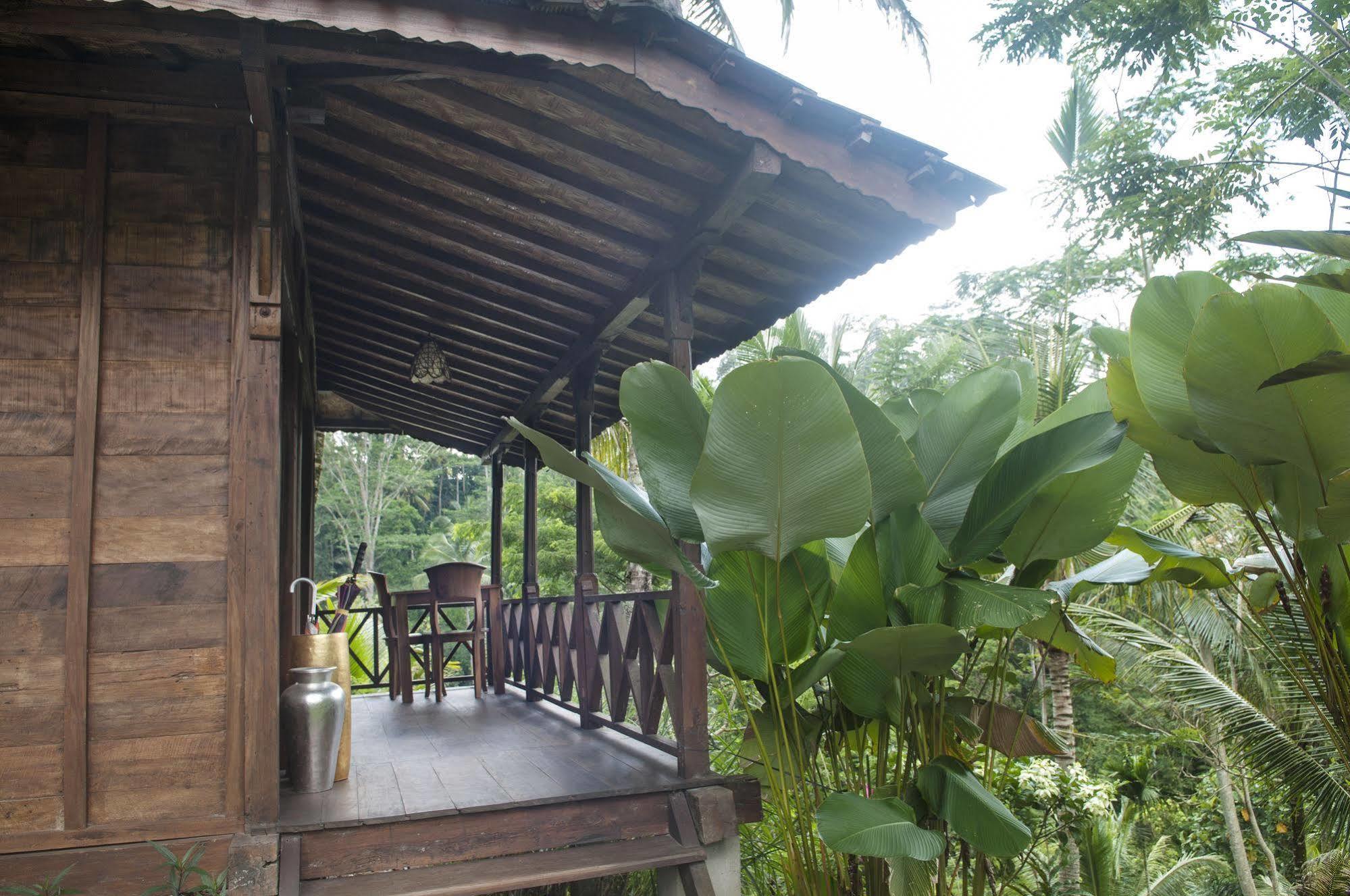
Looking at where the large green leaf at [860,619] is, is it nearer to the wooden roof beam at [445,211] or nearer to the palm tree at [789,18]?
the wooden roof beam at [445,211]

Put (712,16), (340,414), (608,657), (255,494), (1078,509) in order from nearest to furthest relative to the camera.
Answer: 1. (1078,509)
2. (255,494)
3. (608,657)
4. (340,414)
5. (712,16)

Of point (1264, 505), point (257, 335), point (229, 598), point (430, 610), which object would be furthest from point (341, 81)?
point (430, 610)

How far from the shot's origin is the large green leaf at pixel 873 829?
6.91ft

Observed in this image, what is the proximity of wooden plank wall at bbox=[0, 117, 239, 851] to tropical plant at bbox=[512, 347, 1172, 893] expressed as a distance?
1.27 meters

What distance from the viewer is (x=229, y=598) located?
278 cm

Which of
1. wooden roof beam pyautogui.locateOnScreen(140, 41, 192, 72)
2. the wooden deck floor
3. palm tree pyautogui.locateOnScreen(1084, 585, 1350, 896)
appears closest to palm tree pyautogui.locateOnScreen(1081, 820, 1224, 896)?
palm tree pyautogui.locateOnScreen(1084, 585, 1350, 896)

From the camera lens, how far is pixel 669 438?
8.32 feet

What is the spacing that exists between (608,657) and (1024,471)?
2.94m

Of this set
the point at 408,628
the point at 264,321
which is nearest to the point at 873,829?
the point at 264,321

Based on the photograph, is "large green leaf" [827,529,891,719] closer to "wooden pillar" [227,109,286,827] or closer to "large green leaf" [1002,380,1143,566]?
"large green leaf" [1002,380,1143,566]

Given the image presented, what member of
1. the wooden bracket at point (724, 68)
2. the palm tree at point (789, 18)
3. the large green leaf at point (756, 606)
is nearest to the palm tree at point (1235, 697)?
the large green leaf at point (756, 606)

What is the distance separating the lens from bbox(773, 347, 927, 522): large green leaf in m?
2.40

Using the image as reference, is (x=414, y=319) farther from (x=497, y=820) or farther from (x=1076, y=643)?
(x=1076, y=643)

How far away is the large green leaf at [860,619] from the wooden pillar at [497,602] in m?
4.44
